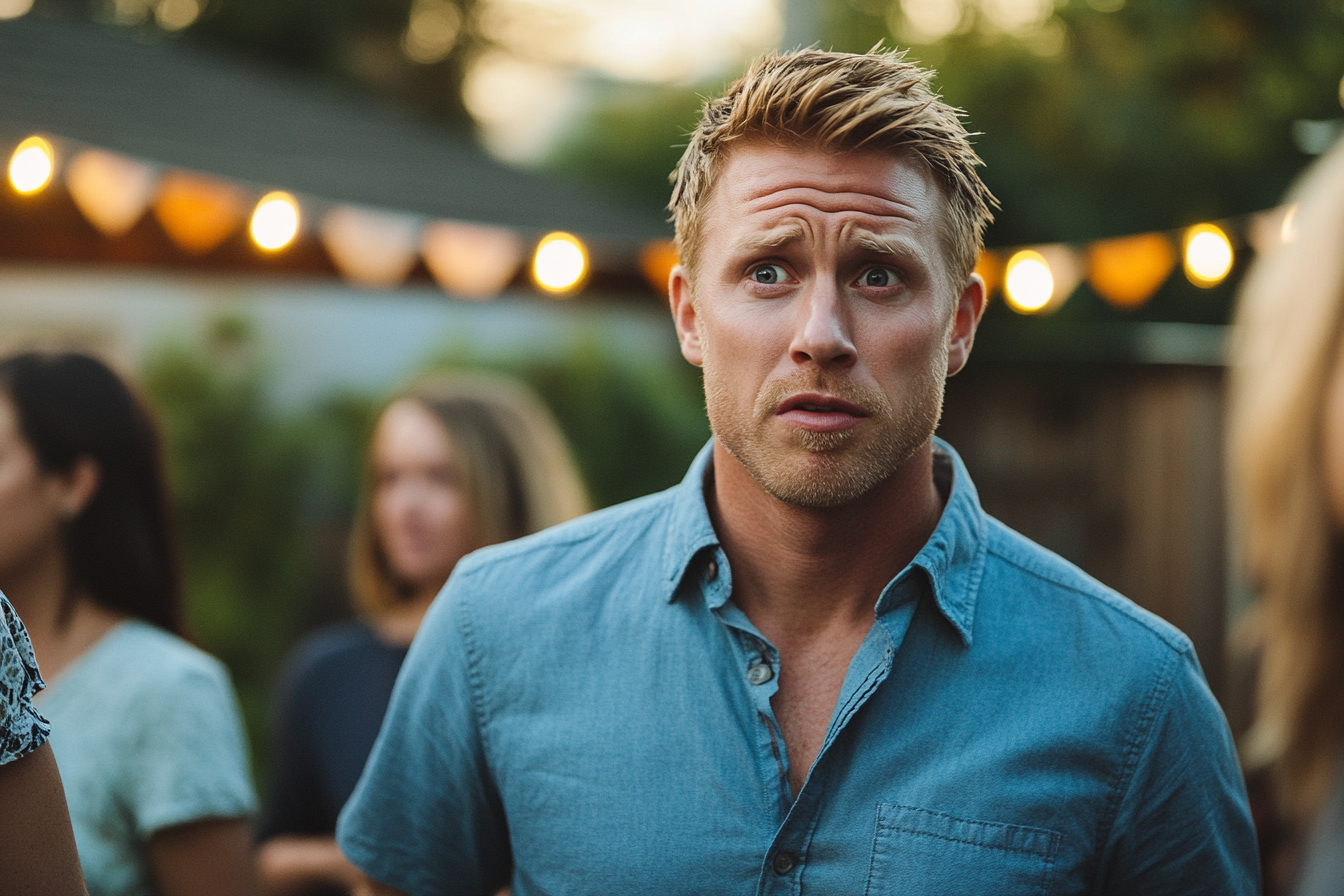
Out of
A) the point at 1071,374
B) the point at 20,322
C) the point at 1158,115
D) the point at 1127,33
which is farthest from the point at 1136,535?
the point at 20,322

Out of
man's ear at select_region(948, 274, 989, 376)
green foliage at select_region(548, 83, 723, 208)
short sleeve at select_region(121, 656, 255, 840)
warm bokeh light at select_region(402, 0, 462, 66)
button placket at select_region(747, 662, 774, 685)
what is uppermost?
warm bokeh light at select_region(402, 0, 462, 66)

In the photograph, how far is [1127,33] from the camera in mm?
9492

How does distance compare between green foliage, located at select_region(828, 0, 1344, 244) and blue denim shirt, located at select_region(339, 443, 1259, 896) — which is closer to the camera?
blue denim shirt, located at select_region(339, 443, 1259, 896)

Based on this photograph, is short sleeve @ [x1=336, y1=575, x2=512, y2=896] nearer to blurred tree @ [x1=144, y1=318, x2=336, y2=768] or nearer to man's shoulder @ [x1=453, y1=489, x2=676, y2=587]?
man's shoulder @ [x1=453, y1=489, x2=676, y2=587]

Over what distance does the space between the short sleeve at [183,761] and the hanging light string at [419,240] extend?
253 centimetres

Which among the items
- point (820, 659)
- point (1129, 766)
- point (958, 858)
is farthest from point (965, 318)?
point (958, 858)

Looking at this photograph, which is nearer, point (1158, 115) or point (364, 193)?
point (364, 193)

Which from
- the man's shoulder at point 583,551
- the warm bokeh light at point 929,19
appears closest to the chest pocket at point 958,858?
the man's shoulder at point 583,551

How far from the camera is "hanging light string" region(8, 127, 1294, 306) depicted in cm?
431

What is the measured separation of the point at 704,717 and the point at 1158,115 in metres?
8.85

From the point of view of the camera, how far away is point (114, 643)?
2311mm

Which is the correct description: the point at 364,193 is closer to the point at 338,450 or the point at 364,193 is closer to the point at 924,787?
the point at 338,450

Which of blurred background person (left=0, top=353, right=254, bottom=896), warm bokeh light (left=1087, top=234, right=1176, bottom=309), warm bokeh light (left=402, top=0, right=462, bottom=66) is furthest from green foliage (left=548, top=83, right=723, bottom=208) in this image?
blurred background person (left=0, top=353, right=254, bottom=896)

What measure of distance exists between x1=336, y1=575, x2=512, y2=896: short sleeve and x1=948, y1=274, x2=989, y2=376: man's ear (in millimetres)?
885
